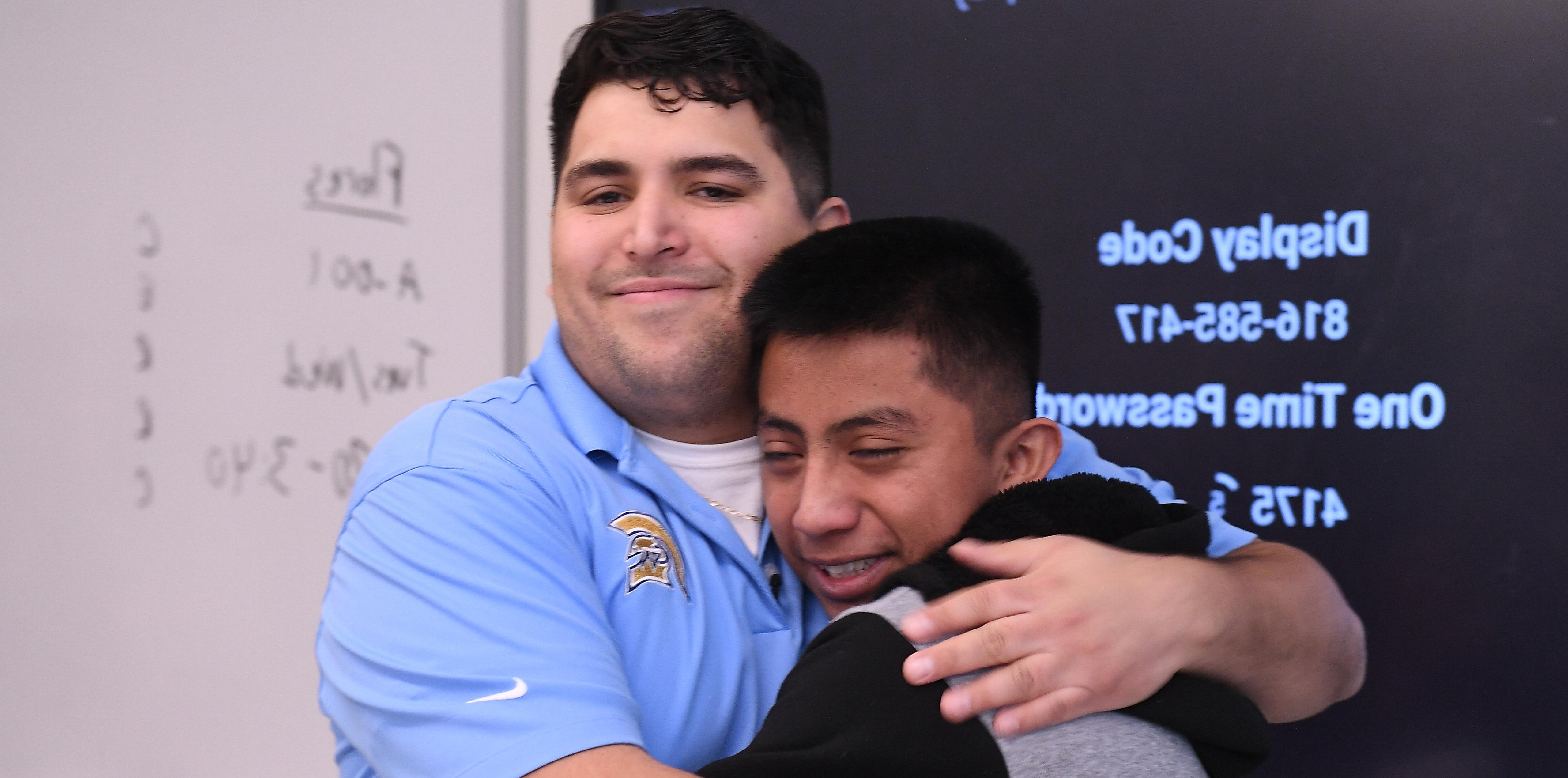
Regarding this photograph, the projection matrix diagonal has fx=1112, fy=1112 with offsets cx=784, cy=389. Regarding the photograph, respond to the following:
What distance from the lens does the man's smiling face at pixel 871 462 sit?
3.93 ft

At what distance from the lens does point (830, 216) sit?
5.36 ft

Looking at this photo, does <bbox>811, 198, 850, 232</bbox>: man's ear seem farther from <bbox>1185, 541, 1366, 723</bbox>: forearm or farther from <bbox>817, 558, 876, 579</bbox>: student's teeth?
<bbox>1185, 541, 1366, 723</bbox>: forearm

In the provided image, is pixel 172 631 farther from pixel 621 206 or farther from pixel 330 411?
pixel 621 206

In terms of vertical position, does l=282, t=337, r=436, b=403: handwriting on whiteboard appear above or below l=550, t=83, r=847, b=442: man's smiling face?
below

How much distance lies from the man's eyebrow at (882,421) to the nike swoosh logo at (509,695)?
431 mm

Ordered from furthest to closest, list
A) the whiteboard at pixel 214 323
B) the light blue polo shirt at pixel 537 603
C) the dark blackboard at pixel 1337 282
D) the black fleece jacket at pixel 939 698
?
1. the whiteboard at pixel 214 323
2. the dark blackboard at pixel 1337 282
3. the light blue polo shirt at pixel 537 603
4. the black fleece jacket at pixel 939 698

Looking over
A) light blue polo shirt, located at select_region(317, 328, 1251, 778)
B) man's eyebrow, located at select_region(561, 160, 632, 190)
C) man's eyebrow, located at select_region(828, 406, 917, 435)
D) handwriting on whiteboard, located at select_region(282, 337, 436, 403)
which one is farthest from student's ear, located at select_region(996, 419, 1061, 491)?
handwriting on whiteboard, located at select_region(282, 337, 436, 403)

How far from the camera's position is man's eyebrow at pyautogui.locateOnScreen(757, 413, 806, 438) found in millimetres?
1248

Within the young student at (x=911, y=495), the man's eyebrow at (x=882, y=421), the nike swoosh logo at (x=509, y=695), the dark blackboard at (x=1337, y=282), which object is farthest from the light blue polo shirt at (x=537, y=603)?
the dark blackboard at (x=1337, y=282)

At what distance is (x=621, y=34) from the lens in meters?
1.48

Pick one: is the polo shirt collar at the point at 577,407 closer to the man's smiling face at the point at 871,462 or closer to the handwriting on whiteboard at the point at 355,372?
the man's smiling face at the point at 871,462

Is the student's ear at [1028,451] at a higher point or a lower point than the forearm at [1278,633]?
higher

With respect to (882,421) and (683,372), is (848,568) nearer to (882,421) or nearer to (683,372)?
(882,421)

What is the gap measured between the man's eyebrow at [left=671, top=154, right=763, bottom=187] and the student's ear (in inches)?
18.4
